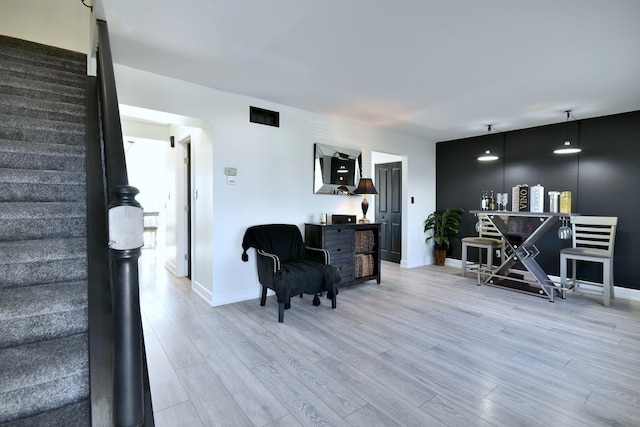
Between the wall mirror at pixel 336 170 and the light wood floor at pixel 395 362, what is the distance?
161 cm

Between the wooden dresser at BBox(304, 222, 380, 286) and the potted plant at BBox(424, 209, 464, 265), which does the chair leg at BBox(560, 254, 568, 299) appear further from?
the wooden dresser at BBox(304, 222, 380, 286)

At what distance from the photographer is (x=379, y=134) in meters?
5.26

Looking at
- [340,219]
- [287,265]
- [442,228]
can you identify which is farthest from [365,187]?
[442,228]

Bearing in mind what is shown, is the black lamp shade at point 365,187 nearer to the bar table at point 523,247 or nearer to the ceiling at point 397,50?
the ceiling at point 397,50

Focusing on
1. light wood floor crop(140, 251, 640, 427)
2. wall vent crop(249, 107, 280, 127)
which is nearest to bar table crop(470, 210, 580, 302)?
light wood floor crop(140, 251, 640, 427)

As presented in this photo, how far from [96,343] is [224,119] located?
2864 mm

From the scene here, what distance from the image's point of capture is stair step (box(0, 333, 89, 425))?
107cm

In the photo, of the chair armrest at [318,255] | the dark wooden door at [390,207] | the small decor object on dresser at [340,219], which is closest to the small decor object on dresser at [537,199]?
the dark wooden door at [390,207]

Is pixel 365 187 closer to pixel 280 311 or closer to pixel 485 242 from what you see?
pixel 485 242

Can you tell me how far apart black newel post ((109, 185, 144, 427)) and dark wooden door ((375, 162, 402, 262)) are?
5350 millimetres

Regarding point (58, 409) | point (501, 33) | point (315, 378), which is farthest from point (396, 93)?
point (58, 409)

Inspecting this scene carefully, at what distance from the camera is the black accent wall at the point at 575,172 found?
4098mm

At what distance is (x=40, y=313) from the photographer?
4.22ft

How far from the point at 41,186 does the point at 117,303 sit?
4.98ft
